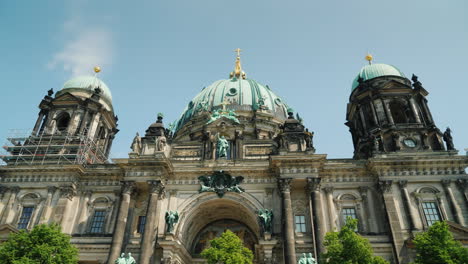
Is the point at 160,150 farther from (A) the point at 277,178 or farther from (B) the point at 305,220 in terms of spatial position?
(B) the point at 305,220

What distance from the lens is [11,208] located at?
96.1ft

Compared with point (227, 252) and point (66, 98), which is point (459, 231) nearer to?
point (227, 252)

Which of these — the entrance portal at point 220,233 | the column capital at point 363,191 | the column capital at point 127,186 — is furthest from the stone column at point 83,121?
the column capital at point 363,191

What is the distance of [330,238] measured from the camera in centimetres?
2069

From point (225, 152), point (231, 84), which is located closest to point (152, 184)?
point (225, 152)

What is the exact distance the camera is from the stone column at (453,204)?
25770 millimetres

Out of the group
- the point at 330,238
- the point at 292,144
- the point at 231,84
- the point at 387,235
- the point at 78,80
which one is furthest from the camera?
the point at 231,84

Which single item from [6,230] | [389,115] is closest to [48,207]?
[6,230]

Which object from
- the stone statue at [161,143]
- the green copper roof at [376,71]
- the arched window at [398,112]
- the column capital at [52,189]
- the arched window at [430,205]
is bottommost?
the arched window at [430,205]

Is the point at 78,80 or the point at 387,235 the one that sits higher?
the point at 78,80

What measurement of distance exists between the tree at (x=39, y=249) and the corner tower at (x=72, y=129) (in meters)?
10.2

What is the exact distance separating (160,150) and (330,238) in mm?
16625

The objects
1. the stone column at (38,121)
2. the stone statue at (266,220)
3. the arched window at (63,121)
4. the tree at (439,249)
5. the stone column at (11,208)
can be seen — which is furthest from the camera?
the arched window at (63,121)

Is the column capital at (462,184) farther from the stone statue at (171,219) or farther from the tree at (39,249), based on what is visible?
the tree at (39,249)
